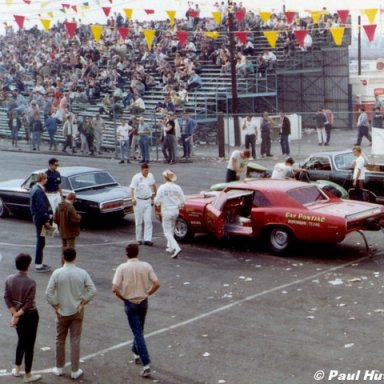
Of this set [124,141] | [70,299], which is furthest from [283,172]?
[124,141]

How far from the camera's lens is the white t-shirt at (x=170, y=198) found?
1521 cm

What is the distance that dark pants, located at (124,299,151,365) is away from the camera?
9.23 meters

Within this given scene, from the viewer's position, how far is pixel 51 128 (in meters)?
34.6

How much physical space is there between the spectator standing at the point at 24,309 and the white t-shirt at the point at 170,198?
6194mm

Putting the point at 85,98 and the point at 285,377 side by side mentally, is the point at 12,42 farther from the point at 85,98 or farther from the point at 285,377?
the point at 285,377

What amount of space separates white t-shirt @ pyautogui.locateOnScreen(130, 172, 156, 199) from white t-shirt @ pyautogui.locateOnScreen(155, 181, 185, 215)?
2.34ft

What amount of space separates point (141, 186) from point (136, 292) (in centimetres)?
683

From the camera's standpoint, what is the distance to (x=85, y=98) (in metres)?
38.0

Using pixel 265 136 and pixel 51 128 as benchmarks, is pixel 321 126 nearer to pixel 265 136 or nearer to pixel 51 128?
pixel 265 136

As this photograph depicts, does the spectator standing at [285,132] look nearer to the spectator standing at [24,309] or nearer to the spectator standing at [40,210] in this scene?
the spectator standing at [40,210]

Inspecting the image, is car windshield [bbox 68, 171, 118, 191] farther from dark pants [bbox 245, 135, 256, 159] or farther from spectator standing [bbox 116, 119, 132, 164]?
dark pants [bbox 245, 135, 256, 159]

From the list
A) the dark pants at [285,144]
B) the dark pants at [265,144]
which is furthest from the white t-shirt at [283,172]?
the dark pants at [285,144]

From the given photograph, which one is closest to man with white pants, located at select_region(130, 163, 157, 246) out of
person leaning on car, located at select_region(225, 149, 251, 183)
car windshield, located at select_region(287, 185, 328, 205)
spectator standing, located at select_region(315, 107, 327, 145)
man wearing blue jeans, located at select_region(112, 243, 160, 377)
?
car windshield, located at select_region(287, 185, 328, 205)

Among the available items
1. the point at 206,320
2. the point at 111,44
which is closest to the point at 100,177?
the point at 206,320
